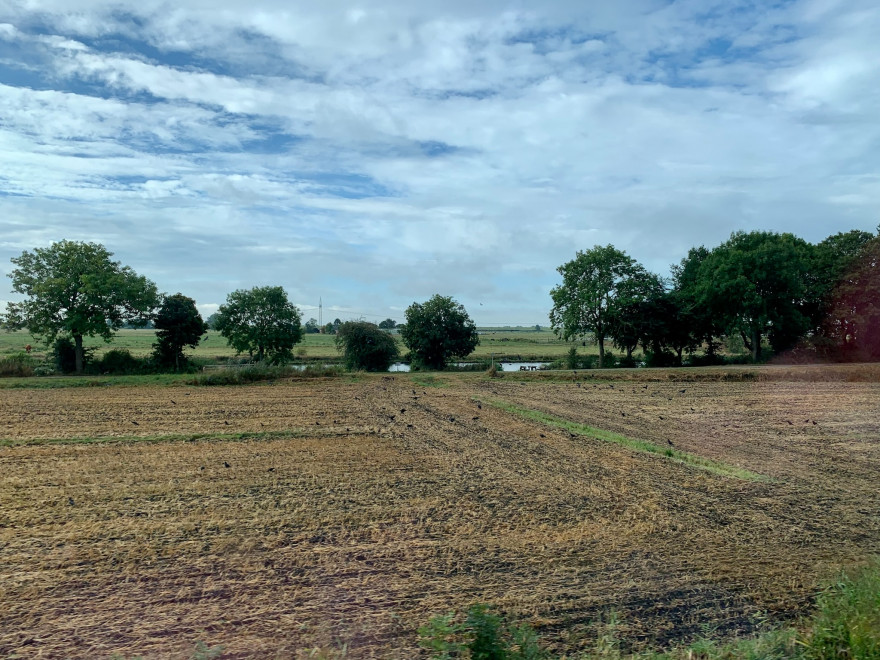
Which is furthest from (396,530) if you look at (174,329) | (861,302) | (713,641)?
(861,302)

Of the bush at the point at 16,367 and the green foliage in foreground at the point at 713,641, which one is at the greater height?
the bush at the point at 16,367

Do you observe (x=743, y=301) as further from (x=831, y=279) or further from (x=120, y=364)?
(x=120, y=364)

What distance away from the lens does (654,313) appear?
42.7 metres

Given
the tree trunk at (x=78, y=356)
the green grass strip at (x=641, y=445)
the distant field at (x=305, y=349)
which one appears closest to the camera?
the green grass strip at (x=641, y=445)

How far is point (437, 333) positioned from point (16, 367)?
24.3 meters

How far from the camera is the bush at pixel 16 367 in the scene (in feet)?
103

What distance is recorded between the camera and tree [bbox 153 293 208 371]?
35.3m

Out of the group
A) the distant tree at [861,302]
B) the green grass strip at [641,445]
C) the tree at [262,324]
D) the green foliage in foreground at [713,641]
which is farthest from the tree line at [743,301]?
the green foliage in foreground at [713,641]

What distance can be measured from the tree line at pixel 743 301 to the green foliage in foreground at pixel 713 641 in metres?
37.0

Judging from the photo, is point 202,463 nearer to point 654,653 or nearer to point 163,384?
point 654,653

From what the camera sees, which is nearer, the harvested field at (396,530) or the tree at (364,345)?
the harvested field at (396,530)

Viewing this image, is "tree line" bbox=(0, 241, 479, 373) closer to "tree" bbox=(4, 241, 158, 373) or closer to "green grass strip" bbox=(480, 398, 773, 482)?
"tree" bbox=(4, 241, 158, 373)

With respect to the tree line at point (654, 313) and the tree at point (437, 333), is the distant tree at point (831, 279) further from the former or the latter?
the tree at point (437, 333)

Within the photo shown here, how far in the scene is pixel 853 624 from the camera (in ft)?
16.4
